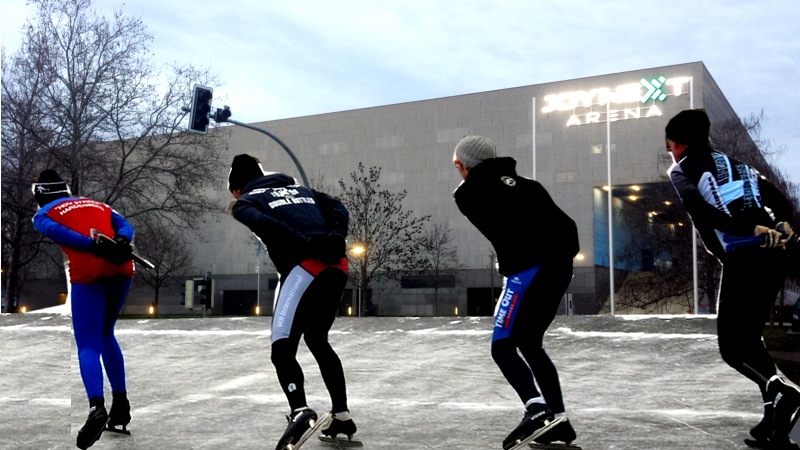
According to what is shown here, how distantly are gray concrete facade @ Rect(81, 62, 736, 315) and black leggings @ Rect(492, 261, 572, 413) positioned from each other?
34551mm

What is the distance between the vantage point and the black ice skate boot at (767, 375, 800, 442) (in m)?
3.67

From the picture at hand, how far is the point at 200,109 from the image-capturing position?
15.9 metres

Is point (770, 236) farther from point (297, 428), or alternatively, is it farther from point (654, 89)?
point (654, 89)

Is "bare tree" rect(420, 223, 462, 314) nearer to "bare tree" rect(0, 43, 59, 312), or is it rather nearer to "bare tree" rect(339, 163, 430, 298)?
"bare tree" rect(339, 163, 430, 298)

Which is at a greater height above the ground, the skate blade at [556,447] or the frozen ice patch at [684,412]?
the skate blade at [556,447]

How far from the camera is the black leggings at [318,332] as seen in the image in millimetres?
4152

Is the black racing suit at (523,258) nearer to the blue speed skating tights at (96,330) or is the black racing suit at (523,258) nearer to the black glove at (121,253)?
the black glove at (121,253)

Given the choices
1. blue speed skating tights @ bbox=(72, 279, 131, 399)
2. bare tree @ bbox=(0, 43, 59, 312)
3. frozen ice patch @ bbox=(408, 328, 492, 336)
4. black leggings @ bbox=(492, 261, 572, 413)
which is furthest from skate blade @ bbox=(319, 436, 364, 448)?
bare tree @ bbox=(0, 43, 59, 312)

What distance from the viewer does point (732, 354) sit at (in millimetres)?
3908

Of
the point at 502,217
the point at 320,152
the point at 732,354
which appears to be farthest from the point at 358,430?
the point at 320,152

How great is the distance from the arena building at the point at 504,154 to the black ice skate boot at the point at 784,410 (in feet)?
98.4

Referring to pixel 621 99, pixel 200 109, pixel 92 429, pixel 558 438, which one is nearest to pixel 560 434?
pixel 558 438

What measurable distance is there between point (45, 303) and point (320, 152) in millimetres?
20331

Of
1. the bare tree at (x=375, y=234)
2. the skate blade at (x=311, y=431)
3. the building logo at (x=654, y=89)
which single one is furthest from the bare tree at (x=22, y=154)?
the building logo at (x=654, y=89)
